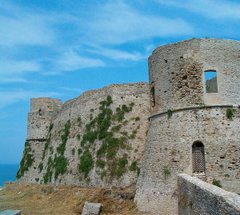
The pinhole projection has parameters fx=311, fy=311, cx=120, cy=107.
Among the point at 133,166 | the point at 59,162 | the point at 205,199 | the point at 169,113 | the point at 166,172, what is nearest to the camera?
the point at 205,199

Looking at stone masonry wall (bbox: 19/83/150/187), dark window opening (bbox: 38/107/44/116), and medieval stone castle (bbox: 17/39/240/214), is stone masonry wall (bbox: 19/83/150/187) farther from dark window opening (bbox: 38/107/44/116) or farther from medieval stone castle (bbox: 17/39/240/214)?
dark window opening (bbox: 38/107/44/116)

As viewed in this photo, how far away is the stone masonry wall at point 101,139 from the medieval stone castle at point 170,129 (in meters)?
0.07

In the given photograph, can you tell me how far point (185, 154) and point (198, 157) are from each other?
62 centimetres

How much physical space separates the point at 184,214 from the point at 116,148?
10.3 m

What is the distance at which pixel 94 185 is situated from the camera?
21.5 meters

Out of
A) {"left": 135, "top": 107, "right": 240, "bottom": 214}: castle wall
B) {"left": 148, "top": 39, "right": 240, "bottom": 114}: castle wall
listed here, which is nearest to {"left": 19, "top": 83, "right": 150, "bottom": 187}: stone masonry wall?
{"left": 135, "top": 107, "right": 240, "bottom": 214}: castle wall

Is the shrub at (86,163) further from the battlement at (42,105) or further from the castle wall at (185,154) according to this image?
the battlement at (42,105)

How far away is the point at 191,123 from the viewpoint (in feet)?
50.3

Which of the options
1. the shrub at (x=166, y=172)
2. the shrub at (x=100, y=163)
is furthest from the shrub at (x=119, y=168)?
the shrub at (x=166, y=172)

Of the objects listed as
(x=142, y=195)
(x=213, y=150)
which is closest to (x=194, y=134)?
(x=213, y=150)

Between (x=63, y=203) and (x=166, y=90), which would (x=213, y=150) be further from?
(x=63, y=203)

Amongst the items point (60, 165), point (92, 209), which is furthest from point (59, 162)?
point (92, 209)

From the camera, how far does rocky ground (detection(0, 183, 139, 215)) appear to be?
1772 cm

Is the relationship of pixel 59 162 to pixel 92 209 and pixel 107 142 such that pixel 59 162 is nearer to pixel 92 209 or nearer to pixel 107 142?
pixel 107 142
